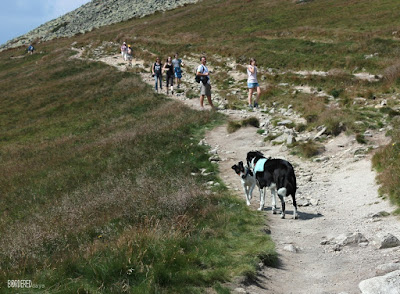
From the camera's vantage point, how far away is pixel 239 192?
505 inches

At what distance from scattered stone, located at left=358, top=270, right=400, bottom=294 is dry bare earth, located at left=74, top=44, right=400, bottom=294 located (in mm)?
193

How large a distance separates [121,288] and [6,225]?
30.2 ft

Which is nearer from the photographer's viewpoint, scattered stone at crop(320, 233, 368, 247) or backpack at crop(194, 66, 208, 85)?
scattered stone at crop(320, 233, 368, 247)

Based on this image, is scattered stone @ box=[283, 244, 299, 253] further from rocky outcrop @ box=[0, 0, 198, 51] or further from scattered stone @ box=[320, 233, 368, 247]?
rocky outcrop @ box=[0, 0, 198, 51]

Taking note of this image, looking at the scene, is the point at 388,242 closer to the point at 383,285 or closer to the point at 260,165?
the point at 383,285

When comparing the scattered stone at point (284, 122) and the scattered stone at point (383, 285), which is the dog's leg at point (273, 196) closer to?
the scattered stone at point (383, 285)

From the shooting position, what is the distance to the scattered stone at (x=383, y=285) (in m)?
5.64

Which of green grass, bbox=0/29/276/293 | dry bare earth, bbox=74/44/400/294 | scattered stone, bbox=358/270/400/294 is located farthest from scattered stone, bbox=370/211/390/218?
scattered stone, bbox=358/270/400/294

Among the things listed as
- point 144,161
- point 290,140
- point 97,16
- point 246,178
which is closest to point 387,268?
point 246,178

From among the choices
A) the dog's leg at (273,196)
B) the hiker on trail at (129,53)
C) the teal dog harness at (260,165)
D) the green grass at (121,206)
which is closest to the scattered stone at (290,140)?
the green grass at (121,206)

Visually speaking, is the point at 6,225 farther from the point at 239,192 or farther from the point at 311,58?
the point at 311,58

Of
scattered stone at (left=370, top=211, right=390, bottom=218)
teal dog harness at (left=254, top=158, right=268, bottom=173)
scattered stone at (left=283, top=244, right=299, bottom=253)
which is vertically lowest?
scattered stone at (left=283, top=244, right=299, bottom=253)

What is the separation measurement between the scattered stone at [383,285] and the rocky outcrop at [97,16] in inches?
3947

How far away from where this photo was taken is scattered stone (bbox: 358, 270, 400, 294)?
18.5ft
